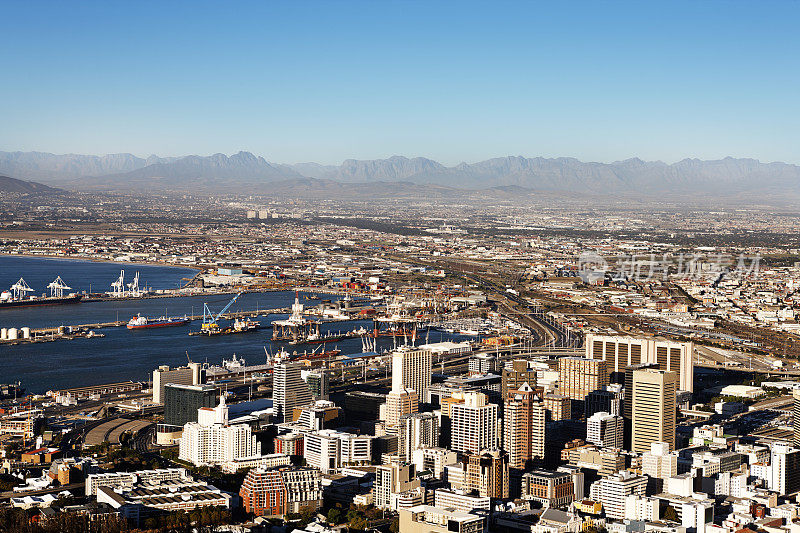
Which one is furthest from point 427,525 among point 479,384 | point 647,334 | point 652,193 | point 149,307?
point 652,193

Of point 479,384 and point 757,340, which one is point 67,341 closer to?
point 479,384

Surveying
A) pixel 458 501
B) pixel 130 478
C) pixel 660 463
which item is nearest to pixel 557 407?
pixel 660 463

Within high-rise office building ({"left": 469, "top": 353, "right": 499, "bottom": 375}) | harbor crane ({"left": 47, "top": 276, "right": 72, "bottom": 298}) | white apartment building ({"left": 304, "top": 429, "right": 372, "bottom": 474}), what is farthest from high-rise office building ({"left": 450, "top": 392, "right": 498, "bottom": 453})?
harbor crane ({"left": 47, "top": 276, "right": 72, "bottom": 298})

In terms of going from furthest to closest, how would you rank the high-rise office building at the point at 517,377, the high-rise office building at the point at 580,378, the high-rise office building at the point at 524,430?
the high-rise office building at the point at 580,378 → the high-rise office building at the point at 517,377 → the high-rise office building at the point at 524,430

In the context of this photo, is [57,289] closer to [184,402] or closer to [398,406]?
[184,402]

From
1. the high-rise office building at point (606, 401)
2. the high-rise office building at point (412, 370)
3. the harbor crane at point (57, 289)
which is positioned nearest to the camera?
the high-rise office building at point (606, 401)

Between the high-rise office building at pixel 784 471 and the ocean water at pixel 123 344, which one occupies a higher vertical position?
the high-rise office building at pixel 784 471

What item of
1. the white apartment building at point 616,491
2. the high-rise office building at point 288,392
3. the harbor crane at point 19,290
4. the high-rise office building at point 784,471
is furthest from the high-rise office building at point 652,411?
the harbor crane at point 19,290

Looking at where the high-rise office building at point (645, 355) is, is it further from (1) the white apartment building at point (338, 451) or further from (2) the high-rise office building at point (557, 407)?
(1) the white apartment building at point (338, 451)
